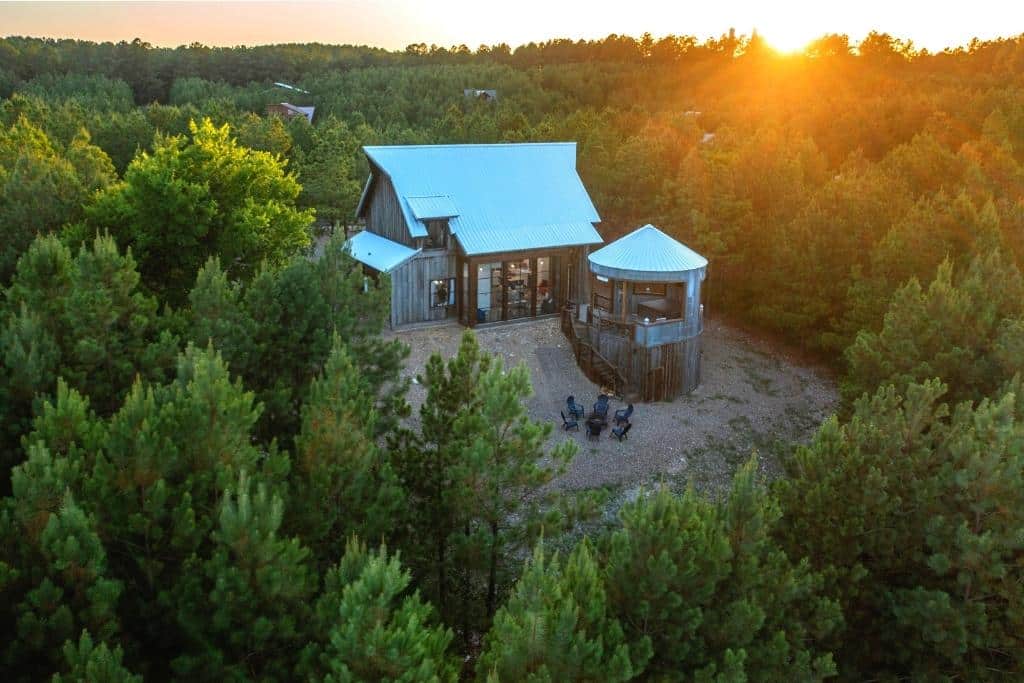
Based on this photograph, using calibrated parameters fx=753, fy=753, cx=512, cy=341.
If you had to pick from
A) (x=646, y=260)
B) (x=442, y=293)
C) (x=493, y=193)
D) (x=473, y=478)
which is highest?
(x=493, y=193)

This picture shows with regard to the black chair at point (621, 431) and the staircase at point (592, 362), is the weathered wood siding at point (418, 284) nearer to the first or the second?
the staircase at point (592, 362)

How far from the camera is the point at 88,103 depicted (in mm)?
59500

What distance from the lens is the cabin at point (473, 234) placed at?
1059 inches

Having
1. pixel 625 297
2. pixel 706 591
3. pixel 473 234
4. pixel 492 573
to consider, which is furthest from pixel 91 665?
pixel 473 234

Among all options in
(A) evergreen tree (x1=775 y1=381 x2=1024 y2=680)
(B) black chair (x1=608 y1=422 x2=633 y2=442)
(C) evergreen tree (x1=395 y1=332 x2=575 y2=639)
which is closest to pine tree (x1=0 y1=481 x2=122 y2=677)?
(C) evergreen tree (x1=395 y1=332 x2=575 y2=639)

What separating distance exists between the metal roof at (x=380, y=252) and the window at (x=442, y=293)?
149cm

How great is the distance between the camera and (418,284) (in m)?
27.1

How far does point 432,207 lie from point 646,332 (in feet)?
28.8

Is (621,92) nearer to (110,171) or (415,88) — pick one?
(415,88)

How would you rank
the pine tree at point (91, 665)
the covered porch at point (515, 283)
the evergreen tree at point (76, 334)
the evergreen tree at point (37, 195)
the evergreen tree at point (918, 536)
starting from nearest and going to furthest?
1. the pine tree at point (91, 665)
2. the evergreen tree at point (918, 536)
3. the evergreen tree at point (76, 334)
4. the evergreen tree at point (37, 195)
5. the covered porch at point (515, 283)

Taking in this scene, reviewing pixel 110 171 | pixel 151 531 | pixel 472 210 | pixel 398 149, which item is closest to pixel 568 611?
pixel 151 531

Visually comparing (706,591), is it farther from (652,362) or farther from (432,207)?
(432,207)

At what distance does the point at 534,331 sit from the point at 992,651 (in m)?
18.6

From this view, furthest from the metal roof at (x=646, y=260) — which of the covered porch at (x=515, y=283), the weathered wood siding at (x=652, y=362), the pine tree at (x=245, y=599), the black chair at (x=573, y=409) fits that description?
the pine tree at (x=245, y=599)
